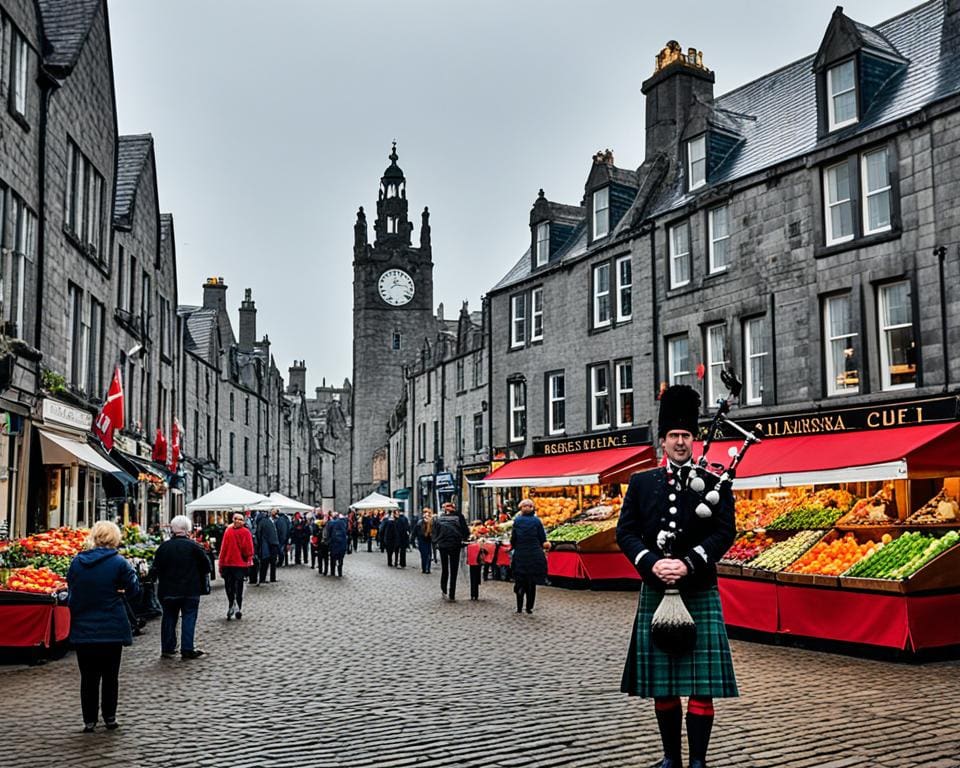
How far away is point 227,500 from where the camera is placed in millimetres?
26422

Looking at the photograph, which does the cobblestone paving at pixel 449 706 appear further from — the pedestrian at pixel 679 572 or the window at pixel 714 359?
the window at pixel 714 359

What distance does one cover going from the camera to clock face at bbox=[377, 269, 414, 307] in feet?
257

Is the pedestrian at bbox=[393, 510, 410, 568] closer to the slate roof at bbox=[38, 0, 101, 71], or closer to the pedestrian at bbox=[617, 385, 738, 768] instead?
the slate roof at bbox=[38, 0, 101, 71]

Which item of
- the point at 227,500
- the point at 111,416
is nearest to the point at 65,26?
the point at 111,416

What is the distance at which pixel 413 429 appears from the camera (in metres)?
54.2

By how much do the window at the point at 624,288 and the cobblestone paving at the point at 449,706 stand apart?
1371cm

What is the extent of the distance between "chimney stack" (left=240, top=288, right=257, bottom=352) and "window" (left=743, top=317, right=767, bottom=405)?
44462 mm

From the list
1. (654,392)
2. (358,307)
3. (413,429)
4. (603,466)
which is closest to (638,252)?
(654,392)

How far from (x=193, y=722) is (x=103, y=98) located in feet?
61.2

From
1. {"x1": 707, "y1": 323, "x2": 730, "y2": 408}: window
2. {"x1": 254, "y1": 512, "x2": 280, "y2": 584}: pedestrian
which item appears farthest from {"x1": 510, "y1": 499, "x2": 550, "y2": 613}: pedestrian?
{"x1": 254, "y1": 512, "x2": 280, "y2": 584}: pedestrian

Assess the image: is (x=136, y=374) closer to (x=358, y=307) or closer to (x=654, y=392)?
(x=654, y=392)

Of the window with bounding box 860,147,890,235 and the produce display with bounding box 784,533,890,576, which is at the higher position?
the window with bounding box 860,147,890,235

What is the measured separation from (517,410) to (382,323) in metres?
46.0

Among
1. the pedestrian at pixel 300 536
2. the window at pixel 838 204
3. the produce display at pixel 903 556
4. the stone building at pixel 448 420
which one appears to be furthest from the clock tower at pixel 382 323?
the produce display at pixel 903 556
